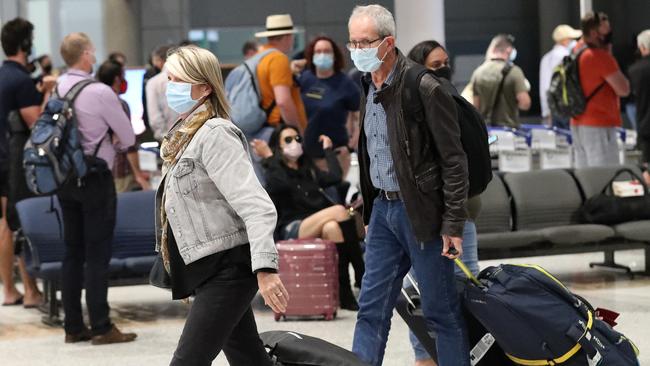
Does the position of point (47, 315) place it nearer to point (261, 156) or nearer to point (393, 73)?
point (261, 156)

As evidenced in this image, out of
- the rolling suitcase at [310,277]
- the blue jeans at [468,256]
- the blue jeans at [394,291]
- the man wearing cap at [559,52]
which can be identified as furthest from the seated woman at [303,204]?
the man wearing cap at [559,52]

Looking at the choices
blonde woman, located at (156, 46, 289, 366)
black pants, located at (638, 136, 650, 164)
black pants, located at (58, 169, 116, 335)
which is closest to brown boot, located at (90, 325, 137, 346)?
black pants, located at (58, 169, 116, 335)

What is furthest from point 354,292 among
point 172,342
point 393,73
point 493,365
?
point 393,73

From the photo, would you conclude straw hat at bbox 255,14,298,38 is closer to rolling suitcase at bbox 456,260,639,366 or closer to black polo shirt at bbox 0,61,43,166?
black polo shirt at bbox 0,61,43,166

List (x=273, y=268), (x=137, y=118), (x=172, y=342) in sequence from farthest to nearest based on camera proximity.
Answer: (x=137, y=118), (x=172, y=342), (x=273, y=268)

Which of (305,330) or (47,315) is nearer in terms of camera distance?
(305,330)

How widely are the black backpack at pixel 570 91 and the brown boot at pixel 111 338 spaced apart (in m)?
4.51

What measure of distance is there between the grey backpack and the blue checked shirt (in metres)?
3.64

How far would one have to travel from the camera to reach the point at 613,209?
8.66 meters

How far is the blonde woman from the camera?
3.64 metres

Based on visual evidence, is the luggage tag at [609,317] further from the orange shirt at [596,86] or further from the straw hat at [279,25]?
the orange shirt at [596,86]

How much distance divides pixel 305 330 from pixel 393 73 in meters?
2.73

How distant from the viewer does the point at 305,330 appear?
23.5ft

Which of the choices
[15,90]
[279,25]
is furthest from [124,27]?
[15,90]
